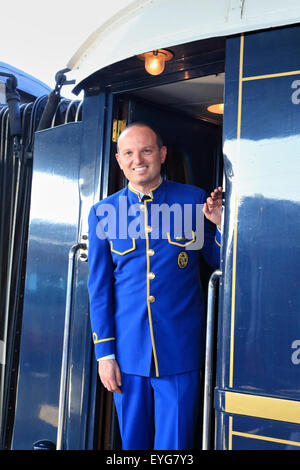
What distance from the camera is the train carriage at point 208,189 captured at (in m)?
1.89

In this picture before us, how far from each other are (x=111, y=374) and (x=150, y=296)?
37 cm

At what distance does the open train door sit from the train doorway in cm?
57

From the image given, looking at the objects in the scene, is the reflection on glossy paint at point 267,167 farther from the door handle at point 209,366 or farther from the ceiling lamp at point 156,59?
the ceiling lamp at point 156,59

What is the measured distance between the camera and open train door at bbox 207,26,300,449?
185cm

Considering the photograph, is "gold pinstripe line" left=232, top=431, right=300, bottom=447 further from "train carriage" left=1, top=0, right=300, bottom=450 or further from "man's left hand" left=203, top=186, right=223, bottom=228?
"man's left hand" left=203, top=186, right=223, bottom=228

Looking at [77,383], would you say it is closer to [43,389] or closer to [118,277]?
[43,389]

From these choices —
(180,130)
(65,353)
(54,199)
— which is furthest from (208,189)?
(65,353)

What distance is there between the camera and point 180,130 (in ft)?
10.4

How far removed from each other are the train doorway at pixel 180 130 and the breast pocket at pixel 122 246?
0.44m

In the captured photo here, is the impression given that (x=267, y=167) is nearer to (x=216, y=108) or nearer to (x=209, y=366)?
(x=209, y=366)

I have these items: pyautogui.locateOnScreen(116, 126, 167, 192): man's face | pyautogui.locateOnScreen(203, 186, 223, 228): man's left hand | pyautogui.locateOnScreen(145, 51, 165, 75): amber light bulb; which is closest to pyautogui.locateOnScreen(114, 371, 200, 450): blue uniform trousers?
pyautogui.locateOnScreen(203, 186, 223, 228): man's left hand

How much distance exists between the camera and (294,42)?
6.30ft

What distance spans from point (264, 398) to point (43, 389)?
4.80ft

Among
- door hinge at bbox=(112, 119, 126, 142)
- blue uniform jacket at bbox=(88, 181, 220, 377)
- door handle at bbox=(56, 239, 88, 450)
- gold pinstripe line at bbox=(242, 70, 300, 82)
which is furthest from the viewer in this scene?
door hinge at bbox=(112, 119, 126, 142)
